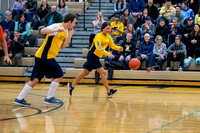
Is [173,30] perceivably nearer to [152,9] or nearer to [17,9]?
[152,9]

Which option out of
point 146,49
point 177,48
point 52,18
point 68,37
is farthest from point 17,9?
point 68,37

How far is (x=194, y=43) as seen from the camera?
13.5 metres

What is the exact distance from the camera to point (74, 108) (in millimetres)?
7598

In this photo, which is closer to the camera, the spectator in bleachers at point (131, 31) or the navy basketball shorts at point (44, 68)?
the navy basketball shorts at point (44, 68)

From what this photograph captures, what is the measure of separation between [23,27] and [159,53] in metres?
5.63

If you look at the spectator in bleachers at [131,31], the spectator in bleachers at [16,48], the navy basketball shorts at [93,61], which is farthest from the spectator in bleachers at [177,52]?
the spectator in bleachers at [16,48]

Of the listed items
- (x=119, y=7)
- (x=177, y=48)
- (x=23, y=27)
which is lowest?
(x=177, y=48)

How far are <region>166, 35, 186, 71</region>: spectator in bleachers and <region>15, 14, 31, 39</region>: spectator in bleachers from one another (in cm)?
564

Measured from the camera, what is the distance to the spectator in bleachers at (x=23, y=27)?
15.1 metres

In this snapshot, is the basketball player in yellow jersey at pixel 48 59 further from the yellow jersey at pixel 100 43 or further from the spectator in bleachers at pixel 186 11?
the spectator in bleachers at pixel 186 11

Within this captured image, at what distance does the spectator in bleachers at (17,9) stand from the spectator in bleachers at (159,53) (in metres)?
6.23

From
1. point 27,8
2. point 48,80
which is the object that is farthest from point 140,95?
point 27,8

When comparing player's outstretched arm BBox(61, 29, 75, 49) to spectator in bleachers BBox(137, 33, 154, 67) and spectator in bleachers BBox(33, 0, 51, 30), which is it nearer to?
spectator in bleachers BBox(137, 33, 154, 67)

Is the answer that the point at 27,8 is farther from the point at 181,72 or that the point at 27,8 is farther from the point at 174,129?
the point at 174,129
